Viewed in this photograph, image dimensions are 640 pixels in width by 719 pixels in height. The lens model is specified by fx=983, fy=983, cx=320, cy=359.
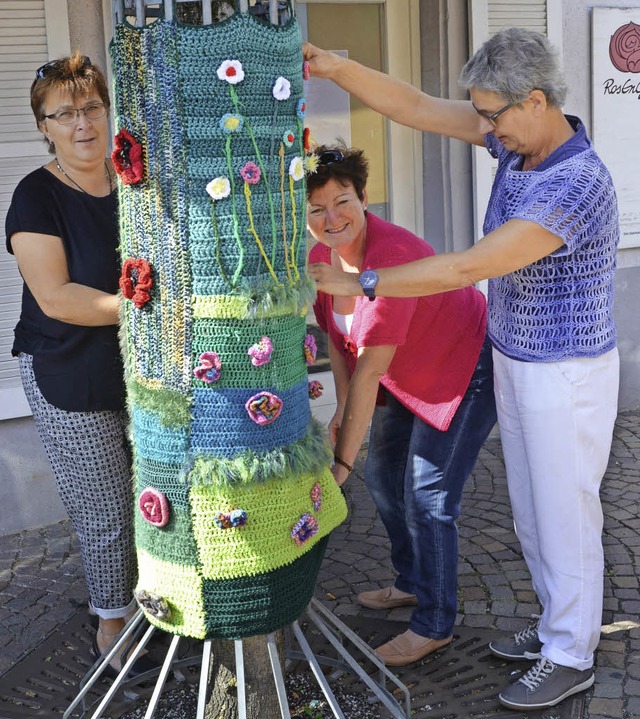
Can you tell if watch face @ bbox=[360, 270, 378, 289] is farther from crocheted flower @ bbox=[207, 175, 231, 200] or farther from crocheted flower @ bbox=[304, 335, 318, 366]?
crocheted flower @ bbox=[207, 175, 231, 200]

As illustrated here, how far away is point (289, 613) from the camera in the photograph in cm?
266

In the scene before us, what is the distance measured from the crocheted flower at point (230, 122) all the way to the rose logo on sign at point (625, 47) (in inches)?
180

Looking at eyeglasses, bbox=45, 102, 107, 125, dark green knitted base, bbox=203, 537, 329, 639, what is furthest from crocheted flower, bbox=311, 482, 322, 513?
eyeglasses, bbox=45, 102, 107, 125

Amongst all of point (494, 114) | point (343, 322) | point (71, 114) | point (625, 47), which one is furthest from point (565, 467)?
point (625, 47)

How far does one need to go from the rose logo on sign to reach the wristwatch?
417 cm

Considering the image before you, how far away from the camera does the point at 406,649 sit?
11.8ft

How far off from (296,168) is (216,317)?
440 mm

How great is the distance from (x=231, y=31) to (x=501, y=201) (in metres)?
1.17

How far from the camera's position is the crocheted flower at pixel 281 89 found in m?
2.40

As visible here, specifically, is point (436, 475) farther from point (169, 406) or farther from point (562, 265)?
point (169, 406)

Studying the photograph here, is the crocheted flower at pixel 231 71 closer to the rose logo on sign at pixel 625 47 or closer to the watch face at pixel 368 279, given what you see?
the watch face at pixel 368 279

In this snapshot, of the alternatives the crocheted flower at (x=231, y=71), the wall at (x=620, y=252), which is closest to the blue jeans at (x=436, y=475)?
the crocheted flower at (x=231, y=71)

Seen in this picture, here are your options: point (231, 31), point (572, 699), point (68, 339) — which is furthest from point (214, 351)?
point (572, 699)

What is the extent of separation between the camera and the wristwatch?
2.78 meters
